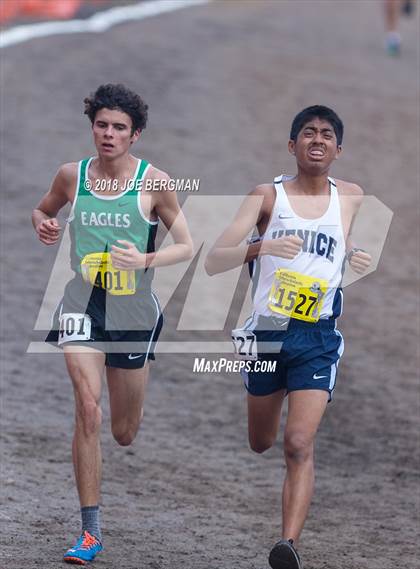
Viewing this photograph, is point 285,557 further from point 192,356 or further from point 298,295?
point 192,356

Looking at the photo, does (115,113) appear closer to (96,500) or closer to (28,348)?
(96,500)

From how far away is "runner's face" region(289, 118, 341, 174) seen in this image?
7.15 metres

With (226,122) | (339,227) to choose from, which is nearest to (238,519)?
(339,227)

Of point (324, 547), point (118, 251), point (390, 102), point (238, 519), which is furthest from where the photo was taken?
point (390, 102)

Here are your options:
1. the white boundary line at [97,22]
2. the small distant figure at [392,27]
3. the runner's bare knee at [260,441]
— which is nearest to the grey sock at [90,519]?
the runner's bare knee at [260,441]

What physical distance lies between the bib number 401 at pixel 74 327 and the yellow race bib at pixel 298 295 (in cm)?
103

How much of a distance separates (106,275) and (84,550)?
1.50 m

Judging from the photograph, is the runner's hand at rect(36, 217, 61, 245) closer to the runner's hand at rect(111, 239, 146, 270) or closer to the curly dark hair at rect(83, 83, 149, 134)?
the runner's hand at rect(111, 239, 146, 270)

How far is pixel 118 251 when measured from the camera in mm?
7074

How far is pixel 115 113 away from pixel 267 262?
1185mm

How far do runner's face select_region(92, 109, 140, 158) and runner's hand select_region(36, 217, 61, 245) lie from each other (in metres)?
0.49

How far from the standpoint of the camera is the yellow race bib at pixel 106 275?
7.25m

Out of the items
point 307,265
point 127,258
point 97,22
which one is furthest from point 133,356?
point 97,22

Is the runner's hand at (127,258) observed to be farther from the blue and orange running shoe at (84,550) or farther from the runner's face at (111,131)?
the blue and orange running shoe at (84,550)
